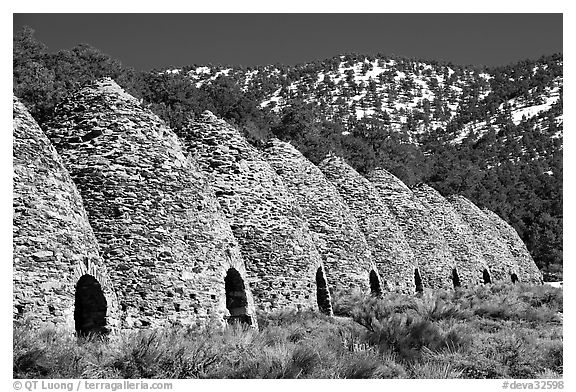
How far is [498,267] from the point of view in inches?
1331

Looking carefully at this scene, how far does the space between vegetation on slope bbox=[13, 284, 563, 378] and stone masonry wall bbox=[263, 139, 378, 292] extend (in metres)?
1.07

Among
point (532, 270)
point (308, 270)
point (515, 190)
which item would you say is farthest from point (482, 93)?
point (308, 270)

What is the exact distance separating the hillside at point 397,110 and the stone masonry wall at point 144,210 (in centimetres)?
112

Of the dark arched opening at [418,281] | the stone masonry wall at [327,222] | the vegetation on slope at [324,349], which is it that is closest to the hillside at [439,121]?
the dark arched opening at [418,281]

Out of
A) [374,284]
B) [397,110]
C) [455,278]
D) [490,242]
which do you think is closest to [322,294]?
[374,284]

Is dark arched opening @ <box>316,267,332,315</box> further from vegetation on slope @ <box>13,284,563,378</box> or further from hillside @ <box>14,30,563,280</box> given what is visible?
hillside @ <box>14,30,563,280</box>

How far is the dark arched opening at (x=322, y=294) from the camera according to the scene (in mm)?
18109

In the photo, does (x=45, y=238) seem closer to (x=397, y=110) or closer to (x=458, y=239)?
(x=458, y=239)

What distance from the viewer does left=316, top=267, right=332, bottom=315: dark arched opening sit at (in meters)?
18.1

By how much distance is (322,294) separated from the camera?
1822 cm

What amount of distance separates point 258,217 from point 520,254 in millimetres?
24728

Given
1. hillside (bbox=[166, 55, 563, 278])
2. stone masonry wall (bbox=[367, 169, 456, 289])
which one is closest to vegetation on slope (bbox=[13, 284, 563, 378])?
stone masonry wall (bbox=[367, 169, 456, 289])

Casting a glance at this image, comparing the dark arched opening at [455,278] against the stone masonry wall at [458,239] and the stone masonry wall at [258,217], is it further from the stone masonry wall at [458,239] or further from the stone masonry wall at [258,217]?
the stone masonry wall at [258,217]
